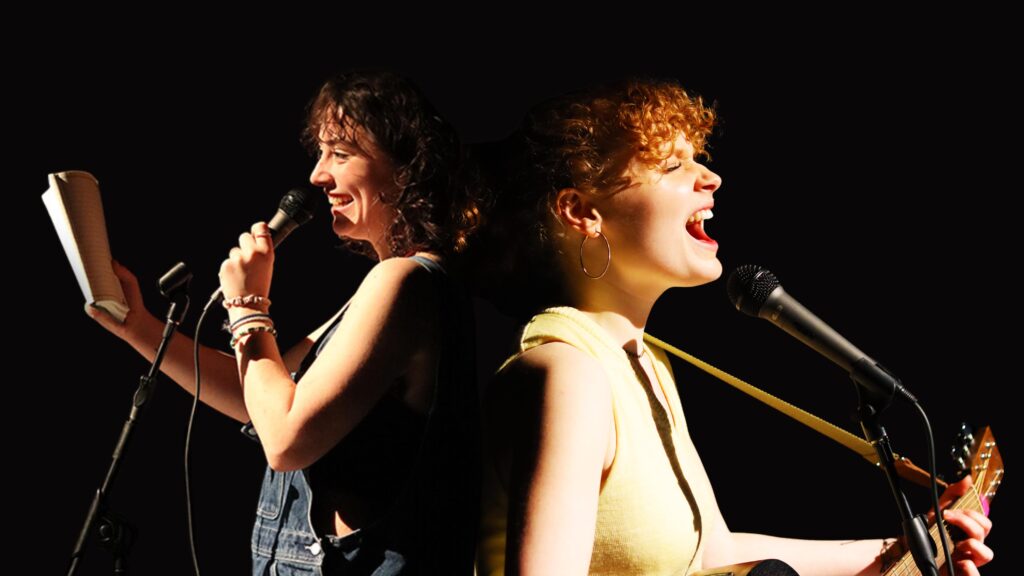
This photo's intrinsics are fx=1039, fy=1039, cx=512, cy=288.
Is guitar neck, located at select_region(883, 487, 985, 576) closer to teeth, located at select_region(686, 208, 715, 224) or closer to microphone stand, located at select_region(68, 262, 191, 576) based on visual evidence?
teeth, located at select_region(686, 208, 715, 224)

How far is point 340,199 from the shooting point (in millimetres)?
1806

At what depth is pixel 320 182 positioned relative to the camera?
181cm

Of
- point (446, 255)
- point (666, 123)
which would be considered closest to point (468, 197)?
point (446, 255)

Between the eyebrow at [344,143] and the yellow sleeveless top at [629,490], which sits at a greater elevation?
the eyebrow at [344,143]

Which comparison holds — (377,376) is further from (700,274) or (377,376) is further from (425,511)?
(700,274)

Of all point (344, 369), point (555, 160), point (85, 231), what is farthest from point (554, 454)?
point (85, 231)

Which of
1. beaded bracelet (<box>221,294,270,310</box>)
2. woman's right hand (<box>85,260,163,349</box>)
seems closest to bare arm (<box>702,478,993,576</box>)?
beaded bracelet (<box>221,294,270,310</box>)

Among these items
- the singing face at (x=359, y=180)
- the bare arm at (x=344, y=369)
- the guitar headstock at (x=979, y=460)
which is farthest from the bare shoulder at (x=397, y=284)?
the guitar headstock at (x=979, y=460)

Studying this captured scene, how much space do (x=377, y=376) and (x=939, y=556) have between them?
122 cm

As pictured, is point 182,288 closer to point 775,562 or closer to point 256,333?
point 256,333

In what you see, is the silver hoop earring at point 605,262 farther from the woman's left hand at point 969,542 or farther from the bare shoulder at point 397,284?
the woman's left hand at point 969,542

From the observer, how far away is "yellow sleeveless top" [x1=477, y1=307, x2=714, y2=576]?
171cm

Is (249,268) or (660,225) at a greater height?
(249,268)

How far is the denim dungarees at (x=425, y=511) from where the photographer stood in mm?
1610
